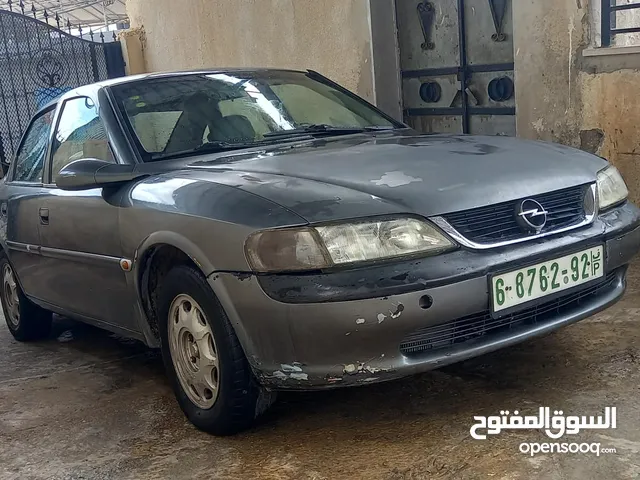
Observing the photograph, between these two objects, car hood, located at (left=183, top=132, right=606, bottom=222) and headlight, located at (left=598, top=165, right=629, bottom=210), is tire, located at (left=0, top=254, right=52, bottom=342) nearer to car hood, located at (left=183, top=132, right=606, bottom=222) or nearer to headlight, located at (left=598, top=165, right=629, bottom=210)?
car hood, located at (left=183, top=132, right=606, bottom=222)

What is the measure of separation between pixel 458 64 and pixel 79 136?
4188 mm

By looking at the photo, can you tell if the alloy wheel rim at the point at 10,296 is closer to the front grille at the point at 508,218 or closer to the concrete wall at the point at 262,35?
the front grille at the point at 508,218

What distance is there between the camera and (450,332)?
2.68 meters

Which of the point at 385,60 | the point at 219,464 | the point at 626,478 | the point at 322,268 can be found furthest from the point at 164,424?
the point at 385,60

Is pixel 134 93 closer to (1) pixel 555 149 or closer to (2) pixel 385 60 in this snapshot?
(1) pixel 555 149

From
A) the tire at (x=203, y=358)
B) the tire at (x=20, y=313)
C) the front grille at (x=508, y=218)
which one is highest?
the front grille at (x=508, y=218)

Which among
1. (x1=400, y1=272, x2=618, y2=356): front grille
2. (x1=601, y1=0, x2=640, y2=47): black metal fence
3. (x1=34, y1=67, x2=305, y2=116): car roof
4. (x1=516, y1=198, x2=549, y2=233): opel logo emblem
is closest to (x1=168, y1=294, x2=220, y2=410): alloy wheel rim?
(x1=400, y1=272, x2=618, y2=356): front grille

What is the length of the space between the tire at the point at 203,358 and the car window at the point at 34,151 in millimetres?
1548

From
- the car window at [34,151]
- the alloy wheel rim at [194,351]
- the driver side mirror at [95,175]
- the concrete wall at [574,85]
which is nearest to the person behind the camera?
the alloy wheel rim at [194,351]

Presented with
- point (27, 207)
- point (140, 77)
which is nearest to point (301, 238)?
point (140, 77)

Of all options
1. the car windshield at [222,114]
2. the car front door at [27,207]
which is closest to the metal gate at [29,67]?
the car front door at [27,207]

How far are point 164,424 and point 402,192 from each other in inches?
55.6

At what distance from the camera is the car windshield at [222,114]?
139 inches

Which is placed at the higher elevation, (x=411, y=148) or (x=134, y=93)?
(x=134, y=93)
